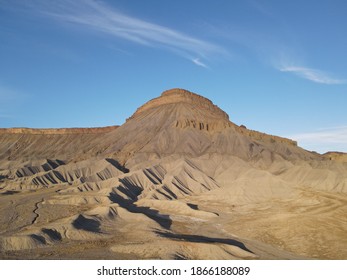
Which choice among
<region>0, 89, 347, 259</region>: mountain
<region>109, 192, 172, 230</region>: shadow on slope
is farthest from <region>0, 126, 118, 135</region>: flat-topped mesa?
<region>109, 192, 172, 230</region>: shadow on slope

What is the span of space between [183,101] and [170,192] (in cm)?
6178

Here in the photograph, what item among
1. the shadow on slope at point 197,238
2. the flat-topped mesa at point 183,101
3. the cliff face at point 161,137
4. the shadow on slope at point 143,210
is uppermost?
the flat-topped mesa at point 183,101

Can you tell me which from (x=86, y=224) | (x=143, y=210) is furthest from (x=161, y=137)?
(x=86, y=224)

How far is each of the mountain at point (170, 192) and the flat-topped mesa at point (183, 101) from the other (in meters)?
0.50

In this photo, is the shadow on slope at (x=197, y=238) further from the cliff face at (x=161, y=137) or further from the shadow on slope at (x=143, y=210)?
the cliff face at (x=161, y=137)

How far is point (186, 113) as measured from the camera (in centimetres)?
11831

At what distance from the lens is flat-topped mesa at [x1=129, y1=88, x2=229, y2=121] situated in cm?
12812

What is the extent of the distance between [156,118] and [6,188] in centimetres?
5436

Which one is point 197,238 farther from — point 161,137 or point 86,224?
point 161,137

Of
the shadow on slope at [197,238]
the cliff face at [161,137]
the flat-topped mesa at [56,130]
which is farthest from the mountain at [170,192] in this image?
the flat-topped mesa at [56,130]

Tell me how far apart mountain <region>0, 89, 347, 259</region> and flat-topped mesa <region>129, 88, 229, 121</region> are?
503mm

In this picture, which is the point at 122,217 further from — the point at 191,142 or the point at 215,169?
the point at 191,142

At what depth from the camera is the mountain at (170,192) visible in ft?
105

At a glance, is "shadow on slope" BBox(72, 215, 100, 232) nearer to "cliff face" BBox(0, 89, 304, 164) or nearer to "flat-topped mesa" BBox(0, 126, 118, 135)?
"cliff face" BBox(0, 89, 304, 164)
